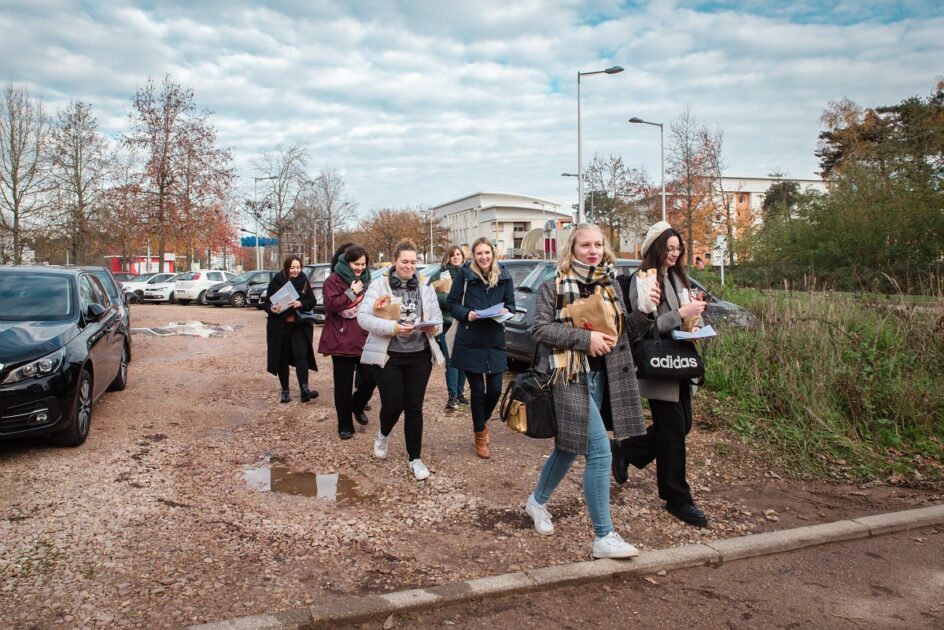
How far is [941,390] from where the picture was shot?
594 cm

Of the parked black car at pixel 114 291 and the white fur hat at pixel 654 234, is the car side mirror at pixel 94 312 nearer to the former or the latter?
the parked black car at pixel 114 291

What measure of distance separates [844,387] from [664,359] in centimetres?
300

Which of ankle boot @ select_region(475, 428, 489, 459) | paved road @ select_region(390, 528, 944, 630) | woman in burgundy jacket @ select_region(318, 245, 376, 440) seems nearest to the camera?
paved road @ select_region(390, 528, 944, 630)

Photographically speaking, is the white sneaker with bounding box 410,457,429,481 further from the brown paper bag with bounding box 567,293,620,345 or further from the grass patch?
the grass patch

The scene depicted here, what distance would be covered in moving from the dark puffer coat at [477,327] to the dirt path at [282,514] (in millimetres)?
799

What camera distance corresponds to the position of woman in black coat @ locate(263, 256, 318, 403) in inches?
305

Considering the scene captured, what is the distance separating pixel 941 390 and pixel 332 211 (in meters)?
47.6

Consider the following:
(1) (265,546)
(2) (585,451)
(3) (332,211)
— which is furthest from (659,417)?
(3) (332,211)

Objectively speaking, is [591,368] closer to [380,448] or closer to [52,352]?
[380,448]

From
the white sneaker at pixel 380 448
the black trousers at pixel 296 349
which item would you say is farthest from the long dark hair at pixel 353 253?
the white sneaker at pixel 380 448

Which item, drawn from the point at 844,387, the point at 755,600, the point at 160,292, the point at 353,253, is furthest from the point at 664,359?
the point at 160,292

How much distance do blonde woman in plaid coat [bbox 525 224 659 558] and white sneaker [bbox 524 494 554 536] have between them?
0.33 metres

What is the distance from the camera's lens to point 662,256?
166 inches

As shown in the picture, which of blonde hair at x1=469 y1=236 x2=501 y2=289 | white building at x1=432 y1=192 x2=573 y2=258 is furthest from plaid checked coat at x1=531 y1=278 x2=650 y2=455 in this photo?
white building at x1=432 y1=192 x2=573 y2=258
